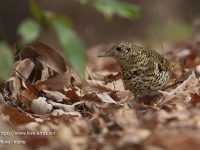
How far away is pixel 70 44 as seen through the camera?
3125mm

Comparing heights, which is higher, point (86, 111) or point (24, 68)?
Answer: point (24, 68)

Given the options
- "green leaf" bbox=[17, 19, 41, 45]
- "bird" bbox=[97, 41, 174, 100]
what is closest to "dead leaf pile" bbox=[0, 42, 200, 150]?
"bird" bbox=[97, 41, 174, 100]

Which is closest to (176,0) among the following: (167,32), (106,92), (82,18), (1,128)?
(82,18)

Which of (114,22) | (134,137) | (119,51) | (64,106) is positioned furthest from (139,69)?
(114,22)

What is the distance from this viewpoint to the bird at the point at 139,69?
588cm

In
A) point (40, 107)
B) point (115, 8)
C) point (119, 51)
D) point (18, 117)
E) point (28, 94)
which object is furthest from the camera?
point (119, 51)

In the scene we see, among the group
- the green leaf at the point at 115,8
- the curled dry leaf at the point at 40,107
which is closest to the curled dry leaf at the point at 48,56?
the curled dry leaf at the point at 40,107

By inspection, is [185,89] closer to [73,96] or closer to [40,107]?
[73,96]

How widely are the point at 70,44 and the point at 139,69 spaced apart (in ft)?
9.43

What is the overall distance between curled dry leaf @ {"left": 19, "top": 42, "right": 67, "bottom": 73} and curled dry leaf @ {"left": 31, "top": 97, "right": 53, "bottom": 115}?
2.27 ft

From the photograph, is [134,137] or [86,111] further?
[86,111]

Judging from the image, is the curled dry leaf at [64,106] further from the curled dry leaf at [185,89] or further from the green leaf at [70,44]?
the green leaf at [70,44]

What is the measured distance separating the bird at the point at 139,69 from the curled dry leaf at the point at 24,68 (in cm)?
63

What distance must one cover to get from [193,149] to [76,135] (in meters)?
0.70
